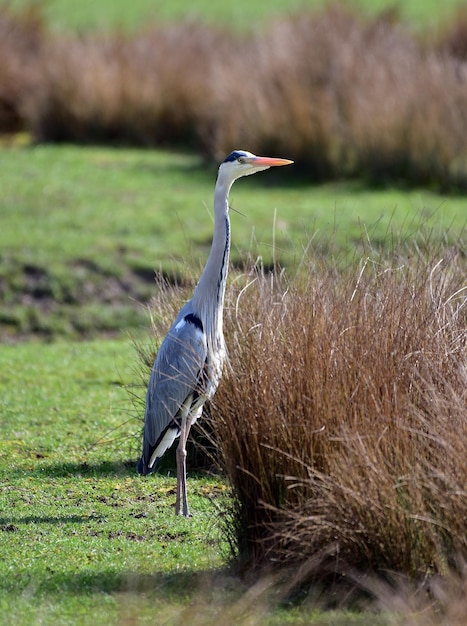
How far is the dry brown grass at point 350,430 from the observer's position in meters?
4.38

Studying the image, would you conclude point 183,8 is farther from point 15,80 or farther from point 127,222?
point 127,222

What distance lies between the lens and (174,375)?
229 inches

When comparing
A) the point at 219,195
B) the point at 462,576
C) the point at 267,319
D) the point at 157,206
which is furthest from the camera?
the point at 157,206

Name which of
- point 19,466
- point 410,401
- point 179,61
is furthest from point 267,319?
point 179,61

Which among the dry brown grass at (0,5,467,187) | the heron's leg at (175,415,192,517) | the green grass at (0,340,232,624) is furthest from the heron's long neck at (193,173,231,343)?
the dry brown grass at (0,5,467,187)

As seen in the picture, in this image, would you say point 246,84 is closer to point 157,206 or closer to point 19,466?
point 157,206

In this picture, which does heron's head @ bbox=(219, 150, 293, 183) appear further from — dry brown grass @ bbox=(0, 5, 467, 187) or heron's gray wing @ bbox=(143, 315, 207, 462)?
dry brown grass @ bbox=(0, 5, 467, 187)

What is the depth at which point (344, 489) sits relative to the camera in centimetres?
436

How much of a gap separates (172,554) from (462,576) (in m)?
1.41

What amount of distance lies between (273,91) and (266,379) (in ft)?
36.6

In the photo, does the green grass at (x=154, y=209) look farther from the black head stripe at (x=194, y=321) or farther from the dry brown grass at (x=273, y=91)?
the black head stripe at (x=194, y=321)

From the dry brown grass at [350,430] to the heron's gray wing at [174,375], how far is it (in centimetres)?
25

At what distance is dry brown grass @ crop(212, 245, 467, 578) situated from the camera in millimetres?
4375

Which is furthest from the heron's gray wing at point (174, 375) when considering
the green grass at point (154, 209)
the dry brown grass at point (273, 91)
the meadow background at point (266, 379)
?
the dry brown grass at point (273, 91)
